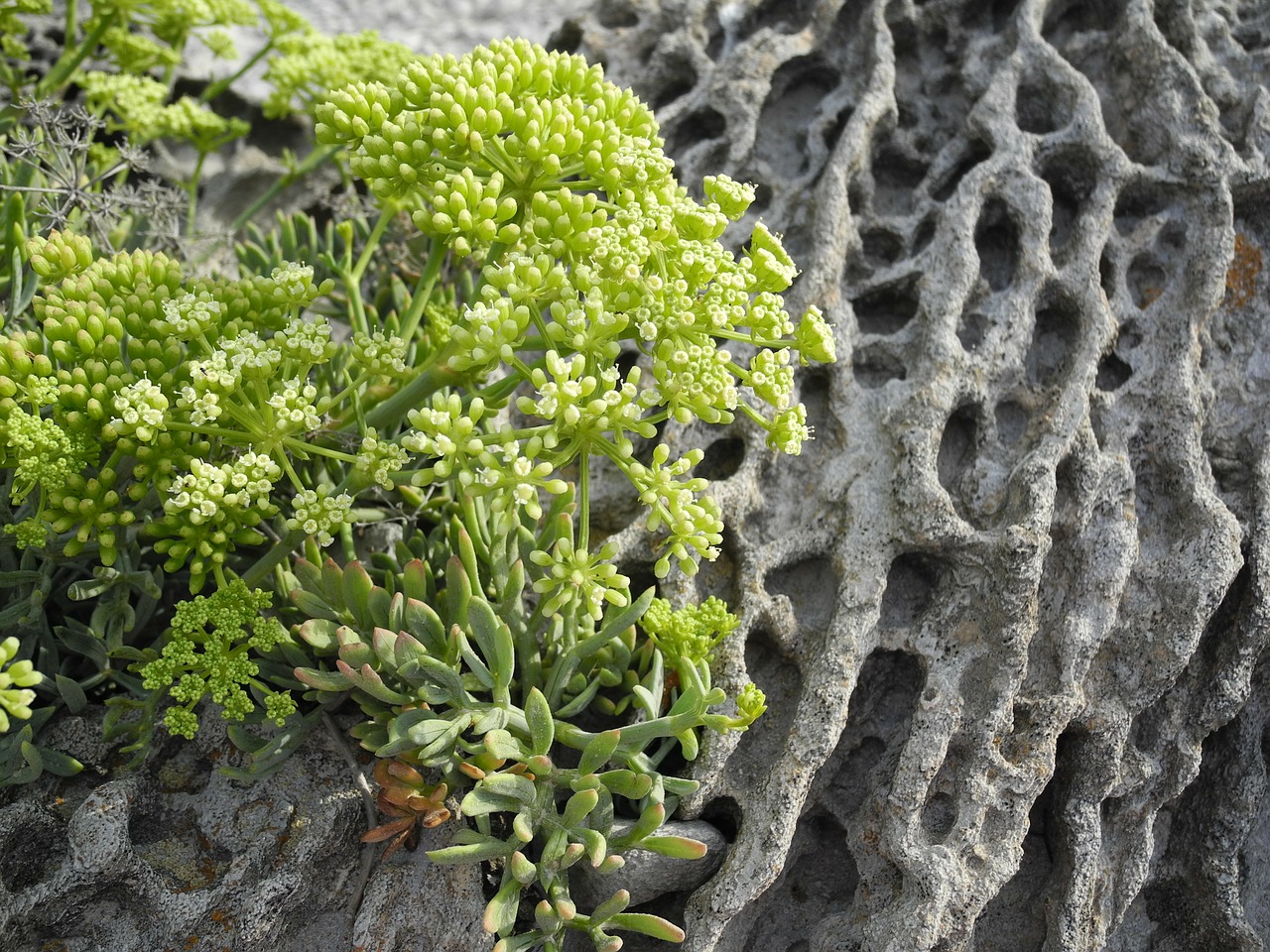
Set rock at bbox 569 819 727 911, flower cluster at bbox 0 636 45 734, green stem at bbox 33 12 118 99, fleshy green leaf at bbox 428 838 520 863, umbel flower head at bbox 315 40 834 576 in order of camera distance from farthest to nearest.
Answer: green stem at bbox 33 12 118 99, rock at bbox 569 819 727 911, fleshy green leaf at bbox 428 838 520 863, umbel flower head at bbox 315 40 834 576, flower cluster at bbox 0 636 45 734

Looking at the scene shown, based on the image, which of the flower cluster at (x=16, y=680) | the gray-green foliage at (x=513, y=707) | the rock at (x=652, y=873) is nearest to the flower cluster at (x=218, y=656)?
the gray-green foliage at (x=513, y=707)

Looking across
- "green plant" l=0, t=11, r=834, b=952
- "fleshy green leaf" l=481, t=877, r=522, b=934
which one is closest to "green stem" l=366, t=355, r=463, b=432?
"green plant" l=0, t=11, r=834, b=952

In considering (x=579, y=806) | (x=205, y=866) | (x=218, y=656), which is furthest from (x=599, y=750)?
(x=205, y=866)

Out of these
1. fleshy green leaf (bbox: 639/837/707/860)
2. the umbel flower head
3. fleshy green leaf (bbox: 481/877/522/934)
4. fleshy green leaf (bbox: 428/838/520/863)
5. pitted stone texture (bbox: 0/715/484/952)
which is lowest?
pitted stone texture (bbox: 0/715/484/952)

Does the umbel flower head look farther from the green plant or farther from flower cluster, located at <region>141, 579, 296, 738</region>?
flower cluster, located at <region>141, 579, 296, 738</region>

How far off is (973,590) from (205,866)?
2.05m

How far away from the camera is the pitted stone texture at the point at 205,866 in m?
2.19

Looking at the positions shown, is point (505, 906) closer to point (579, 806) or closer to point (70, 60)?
point (579, 806)

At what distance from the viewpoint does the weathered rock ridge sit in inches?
92.2

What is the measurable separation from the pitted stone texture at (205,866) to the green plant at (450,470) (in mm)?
107

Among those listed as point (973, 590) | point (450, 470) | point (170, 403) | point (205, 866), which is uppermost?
point (973, 590)

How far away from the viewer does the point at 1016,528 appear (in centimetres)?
257

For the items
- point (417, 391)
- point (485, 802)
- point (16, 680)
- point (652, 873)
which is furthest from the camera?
point (652, 873)

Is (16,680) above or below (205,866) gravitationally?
above
